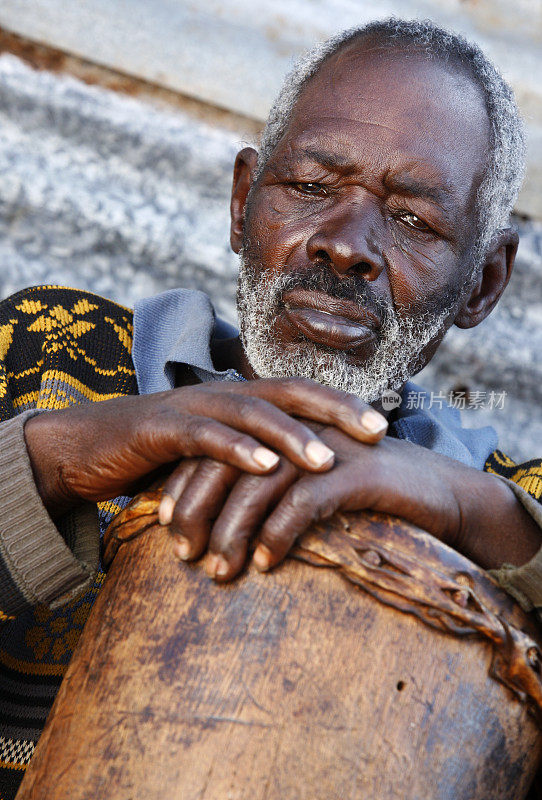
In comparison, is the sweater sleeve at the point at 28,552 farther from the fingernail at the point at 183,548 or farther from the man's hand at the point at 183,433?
the fingernail at the point at 183,548

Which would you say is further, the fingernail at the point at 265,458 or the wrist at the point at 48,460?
the wrist at the point at 48,460

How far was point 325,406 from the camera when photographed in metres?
1.09

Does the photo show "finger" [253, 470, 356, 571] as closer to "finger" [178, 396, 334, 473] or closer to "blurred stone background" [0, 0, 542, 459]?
"finger" [178, 396, 334, 473]

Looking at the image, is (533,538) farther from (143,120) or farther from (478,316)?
(143,120)

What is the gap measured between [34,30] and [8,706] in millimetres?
2296

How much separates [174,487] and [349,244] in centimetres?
83

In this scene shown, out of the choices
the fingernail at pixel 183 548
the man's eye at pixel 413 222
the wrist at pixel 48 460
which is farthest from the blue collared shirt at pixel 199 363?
the fingernail at pixel 183 548

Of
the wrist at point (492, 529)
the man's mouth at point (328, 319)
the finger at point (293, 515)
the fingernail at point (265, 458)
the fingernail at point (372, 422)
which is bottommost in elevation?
the man's mouth at point (328, 319)

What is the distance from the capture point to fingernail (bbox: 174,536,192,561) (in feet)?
3.32

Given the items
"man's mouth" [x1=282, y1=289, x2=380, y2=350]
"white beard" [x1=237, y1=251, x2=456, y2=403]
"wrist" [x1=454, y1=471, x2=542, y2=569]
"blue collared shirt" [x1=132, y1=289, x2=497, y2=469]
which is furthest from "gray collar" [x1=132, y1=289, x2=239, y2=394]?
"wrist" [x1=454, y1=471, x2=542, y2=569]

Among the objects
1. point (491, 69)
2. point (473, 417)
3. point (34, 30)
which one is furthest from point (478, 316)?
point (34, 30)

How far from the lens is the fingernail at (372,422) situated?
42.3 inches

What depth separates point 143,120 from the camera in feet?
9.45

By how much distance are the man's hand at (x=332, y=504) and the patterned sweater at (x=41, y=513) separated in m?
0.10
